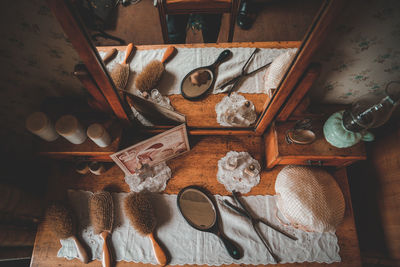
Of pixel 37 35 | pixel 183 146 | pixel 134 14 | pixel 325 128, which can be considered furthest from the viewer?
pixel 134 14

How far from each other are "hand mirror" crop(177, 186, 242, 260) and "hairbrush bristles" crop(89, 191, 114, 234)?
Answer: 227mm

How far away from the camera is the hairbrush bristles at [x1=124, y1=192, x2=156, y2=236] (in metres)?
0.65

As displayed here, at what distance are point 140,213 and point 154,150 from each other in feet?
0.67

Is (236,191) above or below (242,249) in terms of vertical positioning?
above

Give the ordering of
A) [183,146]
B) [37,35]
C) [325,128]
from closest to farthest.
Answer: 1. [37,35]
2. [325,128]
3. [183,146]

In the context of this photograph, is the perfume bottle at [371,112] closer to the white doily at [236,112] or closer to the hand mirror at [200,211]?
the white doily at [236,112]

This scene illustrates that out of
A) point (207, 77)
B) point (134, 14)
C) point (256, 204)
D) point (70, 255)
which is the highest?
point (134, 14)

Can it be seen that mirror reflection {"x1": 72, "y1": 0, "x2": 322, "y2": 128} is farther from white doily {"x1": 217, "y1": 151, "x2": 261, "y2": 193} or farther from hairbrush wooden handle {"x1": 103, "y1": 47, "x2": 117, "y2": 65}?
white doily {"x1": 217, "y1": 151, "x2": 261, "y2": 193}

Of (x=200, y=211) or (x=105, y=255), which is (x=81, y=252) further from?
(x=200, y=211)

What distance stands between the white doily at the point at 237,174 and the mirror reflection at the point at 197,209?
90 millimetres

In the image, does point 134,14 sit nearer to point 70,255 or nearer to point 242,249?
point 70,255

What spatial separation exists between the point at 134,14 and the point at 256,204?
1825 millimetres

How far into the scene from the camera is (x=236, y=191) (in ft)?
2.35

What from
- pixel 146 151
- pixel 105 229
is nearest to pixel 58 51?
pixel 146 151
